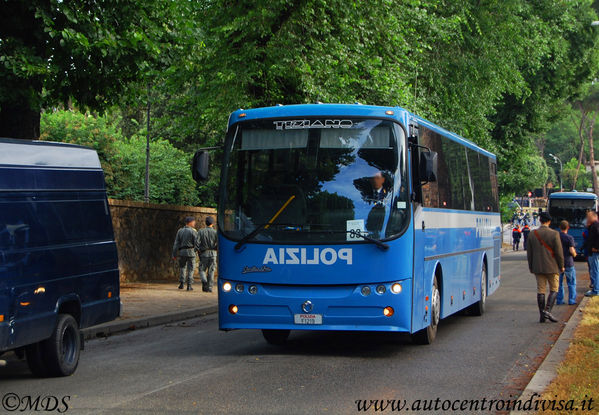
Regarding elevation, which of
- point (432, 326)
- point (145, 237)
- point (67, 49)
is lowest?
point (432, 326)

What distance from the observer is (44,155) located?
978 centimetres

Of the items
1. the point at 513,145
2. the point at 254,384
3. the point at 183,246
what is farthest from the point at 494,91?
the point at 254,384

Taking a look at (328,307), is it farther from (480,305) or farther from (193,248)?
(193,248)

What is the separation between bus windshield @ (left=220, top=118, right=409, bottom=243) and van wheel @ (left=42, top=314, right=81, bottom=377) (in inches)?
94.2

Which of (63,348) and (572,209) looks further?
(572,209)

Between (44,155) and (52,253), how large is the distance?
1144mm

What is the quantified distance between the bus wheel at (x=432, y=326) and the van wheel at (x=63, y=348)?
4742 millimetres

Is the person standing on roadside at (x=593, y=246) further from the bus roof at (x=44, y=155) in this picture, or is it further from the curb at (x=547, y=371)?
the bus roof at (x=44, y=155)

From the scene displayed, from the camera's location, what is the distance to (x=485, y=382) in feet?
30.6

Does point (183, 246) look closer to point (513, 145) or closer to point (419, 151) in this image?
point (419, 151)

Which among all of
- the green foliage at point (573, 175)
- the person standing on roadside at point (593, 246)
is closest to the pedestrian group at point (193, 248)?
the person standing on roadside at point (593, 246)

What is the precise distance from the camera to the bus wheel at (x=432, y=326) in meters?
12.2

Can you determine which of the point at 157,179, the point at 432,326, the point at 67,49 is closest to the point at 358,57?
the point at 67,49

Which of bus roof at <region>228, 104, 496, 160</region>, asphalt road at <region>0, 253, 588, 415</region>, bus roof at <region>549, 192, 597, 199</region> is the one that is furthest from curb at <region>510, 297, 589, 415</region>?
bus roof at <region>549, 192, 597, 199</region>
